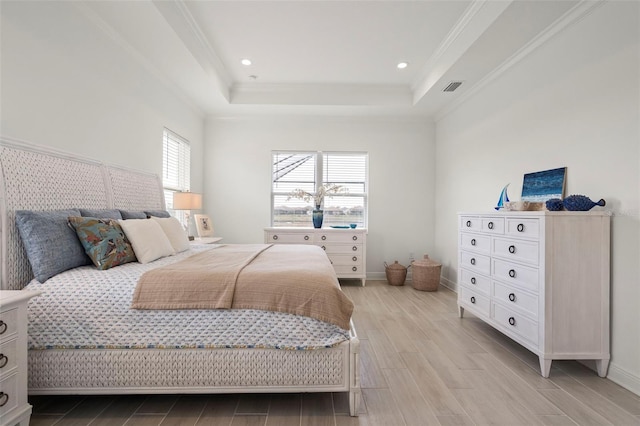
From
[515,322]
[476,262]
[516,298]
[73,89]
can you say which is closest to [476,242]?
[476,262]

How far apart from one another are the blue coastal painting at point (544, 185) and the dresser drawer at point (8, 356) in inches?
136

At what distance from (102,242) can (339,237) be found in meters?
3.00

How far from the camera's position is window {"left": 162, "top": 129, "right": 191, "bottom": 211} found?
3653 mm

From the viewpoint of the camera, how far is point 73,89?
2.22 metres

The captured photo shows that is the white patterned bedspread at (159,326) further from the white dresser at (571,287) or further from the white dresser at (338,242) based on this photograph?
the white dresser at (338,242)

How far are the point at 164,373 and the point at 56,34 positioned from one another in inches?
93.5

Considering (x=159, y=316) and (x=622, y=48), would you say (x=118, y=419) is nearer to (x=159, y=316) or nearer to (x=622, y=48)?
(x=159, y=316)

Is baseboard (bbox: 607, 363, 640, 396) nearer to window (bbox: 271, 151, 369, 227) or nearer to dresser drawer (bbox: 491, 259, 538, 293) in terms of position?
dresser drawer (bbox: 491, 259, 538, 293)

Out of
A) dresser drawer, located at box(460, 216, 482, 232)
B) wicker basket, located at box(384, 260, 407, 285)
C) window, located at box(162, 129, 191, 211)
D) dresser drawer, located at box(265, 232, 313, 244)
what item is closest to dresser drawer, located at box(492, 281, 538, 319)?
dresser drawer, located at box(460, 216, 482, 232)

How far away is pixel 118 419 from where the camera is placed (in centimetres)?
151

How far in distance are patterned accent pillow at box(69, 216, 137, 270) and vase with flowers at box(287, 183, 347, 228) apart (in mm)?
2744

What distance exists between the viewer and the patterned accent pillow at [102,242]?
1816 millimetres

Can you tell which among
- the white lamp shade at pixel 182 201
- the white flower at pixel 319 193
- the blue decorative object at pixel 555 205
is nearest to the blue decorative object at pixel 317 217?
the white flower at pixel 319 193

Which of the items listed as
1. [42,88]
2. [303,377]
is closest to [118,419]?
[303,377]
